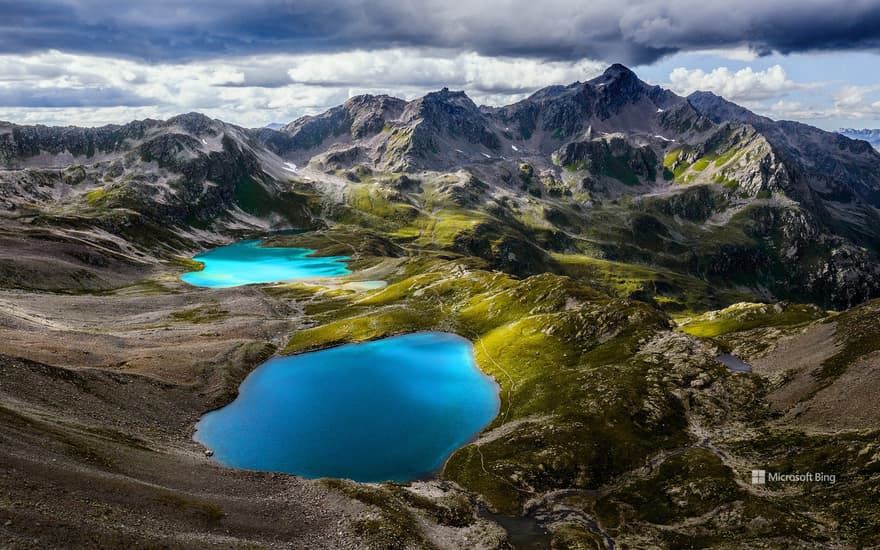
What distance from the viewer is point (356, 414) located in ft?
335

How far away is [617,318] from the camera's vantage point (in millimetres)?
135250

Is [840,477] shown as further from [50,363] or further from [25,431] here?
[50,363]

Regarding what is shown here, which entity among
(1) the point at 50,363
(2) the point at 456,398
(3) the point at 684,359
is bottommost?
(2) the point at 456,398

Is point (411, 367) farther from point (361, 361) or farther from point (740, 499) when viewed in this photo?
point (740, 499)

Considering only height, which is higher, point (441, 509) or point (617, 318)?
point (617, 318)

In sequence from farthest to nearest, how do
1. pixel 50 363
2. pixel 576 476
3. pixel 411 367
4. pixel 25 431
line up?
pixel 411 367 → pixel 50 363 → pixel 576 476 → pixel 25 431

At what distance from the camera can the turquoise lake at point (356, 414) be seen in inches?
3324

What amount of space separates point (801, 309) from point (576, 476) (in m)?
123

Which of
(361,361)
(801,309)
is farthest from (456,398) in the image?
(801,309)

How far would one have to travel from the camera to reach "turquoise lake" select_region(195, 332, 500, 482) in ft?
277

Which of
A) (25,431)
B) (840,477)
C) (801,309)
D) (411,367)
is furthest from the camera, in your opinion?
(801,309)

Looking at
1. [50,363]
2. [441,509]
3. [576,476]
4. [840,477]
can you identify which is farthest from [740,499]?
[50,363]

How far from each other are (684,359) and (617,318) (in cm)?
2324

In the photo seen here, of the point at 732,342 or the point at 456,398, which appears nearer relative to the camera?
the point at 456,398
